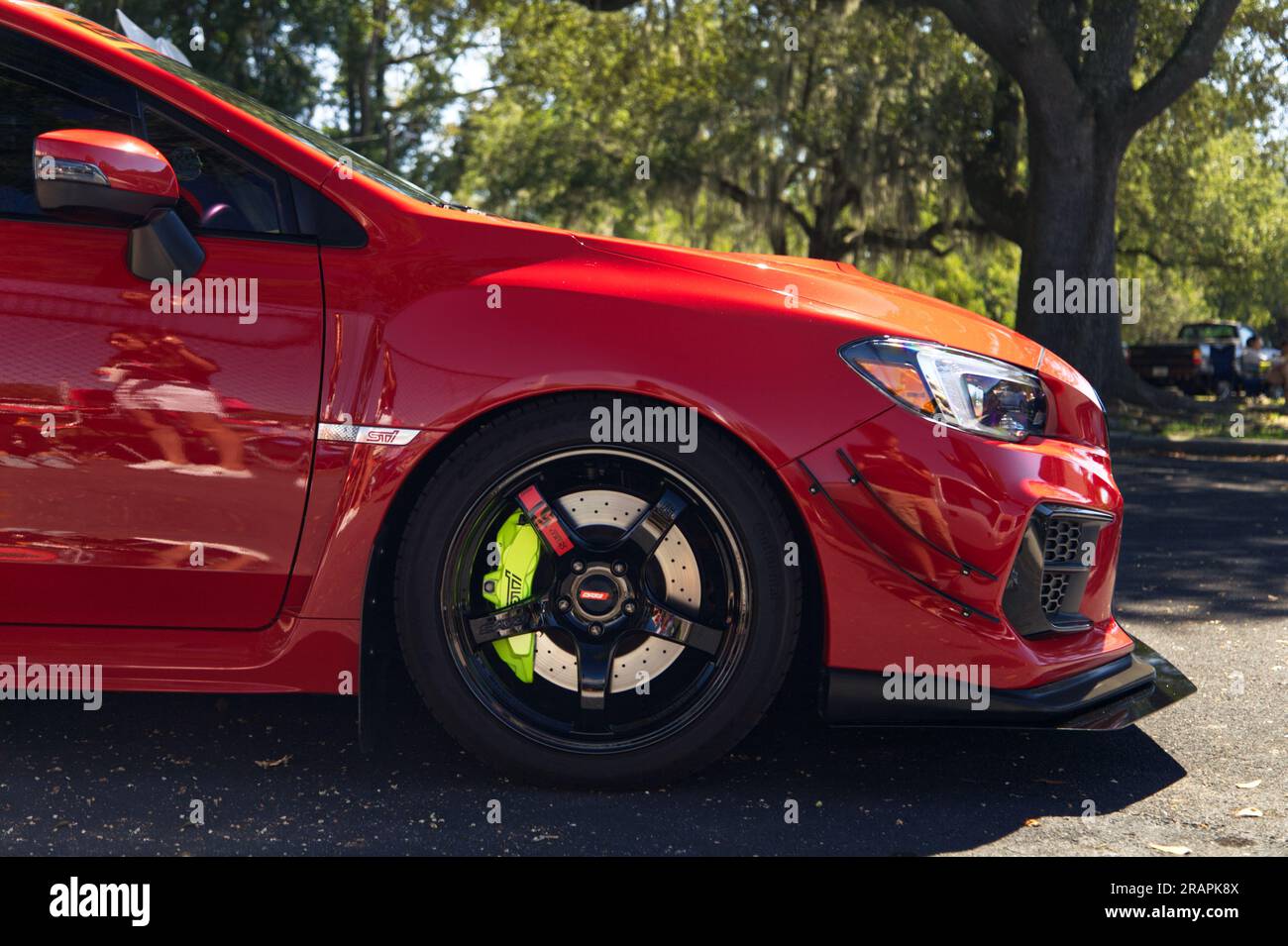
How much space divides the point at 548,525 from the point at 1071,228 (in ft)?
45.0

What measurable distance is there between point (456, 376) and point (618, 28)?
21.5 m

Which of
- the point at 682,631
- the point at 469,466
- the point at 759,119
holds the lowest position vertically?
the point at 682,631

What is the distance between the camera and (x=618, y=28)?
23.2 m

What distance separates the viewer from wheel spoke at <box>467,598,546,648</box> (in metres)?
3.02

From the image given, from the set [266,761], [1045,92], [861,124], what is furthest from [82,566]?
[861,124]

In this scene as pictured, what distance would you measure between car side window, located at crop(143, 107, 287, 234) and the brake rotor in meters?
0.91

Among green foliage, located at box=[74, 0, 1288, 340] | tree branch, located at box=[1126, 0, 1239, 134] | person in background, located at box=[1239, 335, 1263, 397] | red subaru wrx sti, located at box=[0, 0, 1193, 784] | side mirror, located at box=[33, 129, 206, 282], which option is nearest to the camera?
side mirror, located at box=[33, 129, 206, 282]

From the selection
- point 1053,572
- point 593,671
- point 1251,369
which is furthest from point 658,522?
point 1251,369

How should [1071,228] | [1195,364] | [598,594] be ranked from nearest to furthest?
[598,594] < [1071,228] < [1195,364]

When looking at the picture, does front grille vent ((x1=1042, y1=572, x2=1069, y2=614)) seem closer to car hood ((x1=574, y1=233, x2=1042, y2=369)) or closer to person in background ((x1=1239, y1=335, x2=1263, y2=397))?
car hood ((x1=574, y1=233, x2=1042, y2=369))

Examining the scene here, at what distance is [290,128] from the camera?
3418 millimetres
